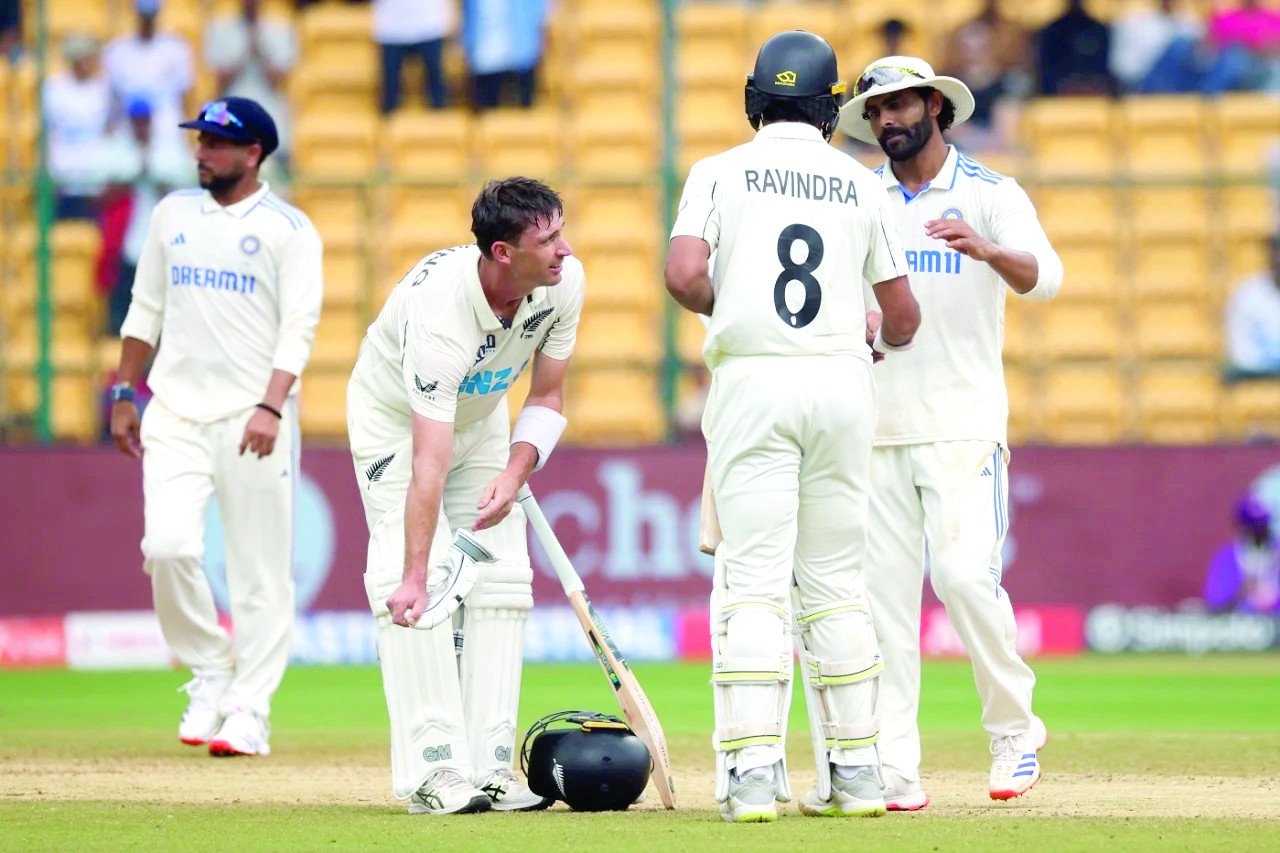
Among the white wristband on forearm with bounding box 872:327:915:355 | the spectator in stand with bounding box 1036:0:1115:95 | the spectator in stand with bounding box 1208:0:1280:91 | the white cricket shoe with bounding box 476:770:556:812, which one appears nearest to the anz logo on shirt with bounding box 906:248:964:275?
the white wristband on forearm with bounding box 872:327:915:355

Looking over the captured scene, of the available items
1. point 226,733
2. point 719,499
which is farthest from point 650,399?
point 719,499

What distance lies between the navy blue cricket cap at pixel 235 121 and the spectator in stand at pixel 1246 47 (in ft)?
30.7

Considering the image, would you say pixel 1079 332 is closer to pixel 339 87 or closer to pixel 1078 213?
pixel 1078 213

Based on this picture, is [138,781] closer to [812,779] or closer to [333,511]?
[812,779]

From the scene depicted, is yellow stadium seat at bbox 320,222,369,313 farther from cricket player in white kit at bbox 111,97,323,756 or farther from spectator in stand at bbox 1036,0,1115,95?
cricket player in white kit at bbox 111,97,323,756

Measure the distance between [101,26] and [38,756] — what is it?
902 centimetres

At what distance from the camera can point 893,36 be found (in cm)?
1500

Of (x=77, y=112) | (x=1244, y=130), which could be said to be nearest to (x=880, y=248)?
(x=1244, y=130)

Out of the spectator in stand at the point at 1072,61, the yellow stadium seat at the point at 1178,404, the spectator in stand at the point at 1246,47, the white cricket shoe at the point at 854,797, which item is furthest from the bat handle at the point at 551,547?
the spectator in stand at the point at 1246,47

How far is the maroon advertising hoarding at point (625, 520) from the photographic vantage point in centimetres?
1323

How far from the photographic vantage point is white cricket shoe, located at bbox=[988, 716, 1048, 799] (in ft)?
20.2

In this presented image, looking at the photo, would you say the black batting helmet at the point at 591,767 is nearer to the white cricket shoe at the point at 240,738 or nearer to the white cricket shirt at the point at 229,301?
the white cricket shoe at the point at 240,738

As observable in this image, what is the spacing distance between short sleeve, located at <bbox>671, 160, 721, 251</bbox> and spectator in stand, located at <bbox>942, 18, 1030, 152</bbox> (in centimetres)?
945

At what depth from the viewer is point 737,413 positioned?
18.1 ft
